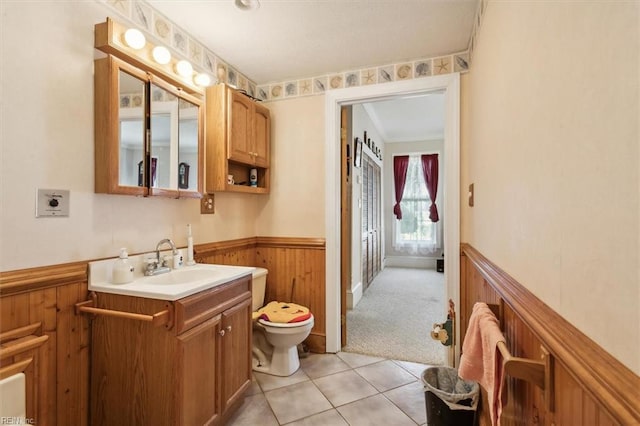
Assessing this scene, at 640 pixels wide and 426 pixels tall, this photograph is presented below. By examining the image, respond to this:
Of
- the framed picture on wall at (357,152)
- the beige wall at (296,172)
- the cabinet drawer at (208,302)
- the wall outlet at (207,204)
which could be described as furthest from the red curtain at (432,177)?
the cabinet drawer at (208,302)

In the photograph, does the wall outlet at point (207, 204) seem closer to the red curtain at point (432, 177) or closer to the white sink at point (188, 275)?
the white sink at point (188, 275)

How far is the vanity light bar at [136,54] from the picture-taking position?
4.89 ft

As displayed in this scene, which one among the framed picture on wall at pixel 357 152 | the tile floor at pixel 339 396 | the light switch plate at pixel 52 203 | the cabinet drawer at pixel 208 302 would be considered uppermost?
the framed picture on wall at pixel 357 152

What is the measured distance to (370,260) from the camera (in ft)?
16.3

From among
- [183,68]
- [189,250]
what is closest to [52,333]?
[189,250]

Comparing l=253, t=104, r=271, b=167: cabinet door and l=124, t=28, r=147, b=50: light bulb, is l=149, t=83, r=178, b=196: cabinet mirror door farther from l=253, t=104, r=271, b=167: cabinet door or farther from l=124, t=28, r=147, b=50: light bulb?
l=253, t=104, r=271, b=167: cabinet door

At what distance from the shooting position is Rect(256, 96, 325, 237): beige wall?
2689 millimetres

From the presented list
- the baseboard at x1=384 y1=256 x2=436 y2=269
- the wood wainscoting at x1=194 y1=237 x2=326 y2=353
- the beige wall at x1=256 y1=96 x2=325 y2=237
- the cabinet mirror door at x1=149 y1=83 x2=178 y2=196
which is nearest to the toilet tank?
the wood wainscoting at x1=194 y1=237 x2=326 y2=353

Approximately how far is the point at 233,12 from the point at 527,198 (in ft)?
6.27

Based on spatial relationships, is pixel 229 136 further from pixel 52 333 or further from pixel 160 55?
pixel 52 333

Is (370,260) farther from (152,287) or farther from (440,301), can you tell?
(152,287)

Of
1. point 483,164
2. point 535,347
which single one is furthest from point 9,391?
point 483,164

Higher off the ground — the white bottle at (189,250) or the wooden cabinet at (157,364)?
the white bottle at (189,250)

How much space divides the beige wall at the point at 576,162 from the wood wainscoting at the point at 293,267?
171cm
